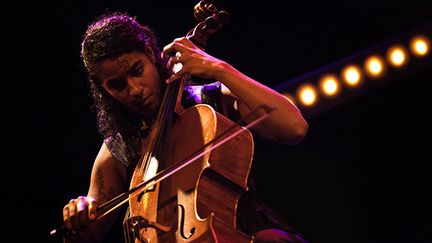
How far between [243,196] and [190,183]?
9.5 inches

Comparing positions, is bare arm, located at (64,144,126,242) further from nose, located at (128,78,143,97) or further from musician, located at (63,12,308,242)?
nose, located at (128,78,143,97)

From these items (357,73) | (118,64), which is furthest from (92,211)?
(357,73)

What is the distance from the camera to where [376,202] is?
4.18 m

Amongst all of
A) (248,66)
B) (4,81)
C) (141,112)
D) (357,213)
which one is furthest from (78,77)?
(357,213)

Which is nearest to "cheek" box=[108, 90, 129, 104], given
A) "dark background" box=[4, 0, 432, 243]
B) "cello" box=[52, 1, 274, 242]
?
"cello" box=[52, 1, 274, 242]

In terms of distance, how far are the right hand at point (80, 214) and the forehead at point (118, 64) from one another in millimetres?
664

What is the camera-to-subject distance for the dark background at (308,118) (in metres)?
4.11

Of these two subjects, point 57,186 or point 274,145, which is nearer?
point 57,186

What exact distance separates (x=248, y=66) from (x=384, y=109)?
1.03m

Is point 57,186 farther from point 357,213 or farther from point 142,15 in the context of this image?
point 357,213

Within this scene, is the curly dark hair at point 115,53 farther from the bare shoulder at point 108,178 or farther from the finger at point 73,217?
the finger at point 73,217

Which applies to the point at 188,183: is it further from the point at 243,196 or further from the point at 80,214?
the point at 80,214

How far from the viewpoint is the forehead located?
102 inches

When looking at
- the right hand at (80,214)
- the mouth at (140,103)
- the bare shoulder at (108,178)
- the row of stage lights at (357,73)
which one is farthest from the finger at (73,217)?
the row of stage lights at (357,73)
